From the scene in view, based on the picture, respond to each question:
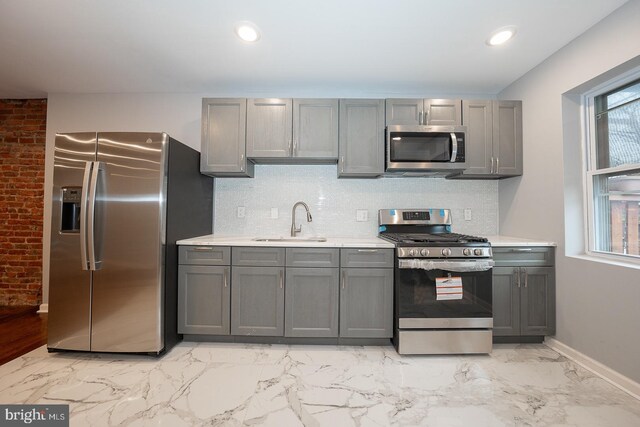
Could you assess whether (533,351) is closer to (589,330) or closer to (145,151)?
(589,330)

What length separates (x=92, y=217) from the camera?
201 centimetres

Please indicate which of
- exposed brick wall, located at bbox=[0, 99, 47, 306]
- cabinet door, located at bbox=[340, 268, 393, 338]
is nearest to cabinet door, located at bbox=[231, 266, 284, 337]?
cabinet door, located at bbox=[340, 268, 393, 338]

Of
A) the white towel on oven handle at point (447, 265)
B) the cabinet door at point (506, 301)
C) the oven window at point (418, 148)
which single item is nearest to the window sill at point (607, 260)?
the cabinet door at point (506, 301)

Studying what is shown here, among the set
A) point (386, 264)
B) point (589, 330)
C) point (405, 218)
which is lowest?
point (589, 330)

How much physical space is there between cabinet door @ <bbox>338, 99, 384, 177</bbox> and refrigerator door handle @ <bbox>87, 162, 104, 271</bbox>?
6.45 ft

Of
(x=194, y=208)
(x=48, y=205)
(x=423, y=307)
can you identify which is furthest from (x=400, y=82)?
(x=48, y=205)

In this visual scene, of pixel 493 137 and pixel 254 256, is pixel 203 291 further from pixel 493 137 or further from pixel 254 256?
pixel 493 137

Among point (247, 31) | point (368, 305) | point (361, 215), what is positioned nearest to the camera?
point (247, 31)

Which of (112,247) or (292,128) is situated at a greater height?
(292,128)

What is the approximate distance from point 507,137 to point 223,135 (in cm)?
276

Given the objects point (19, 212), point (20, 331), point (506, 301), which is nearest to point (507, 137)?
point (506, 301)

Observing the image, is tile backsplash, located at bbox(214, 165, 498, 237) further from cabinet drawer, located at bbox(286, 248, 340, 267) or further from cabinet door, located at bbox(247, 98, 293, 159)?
cabinet drawer, located at bbox(286, 248, 340, 267)

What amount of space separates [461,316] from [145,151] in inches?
110

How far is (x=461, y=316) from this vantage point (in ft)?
7.11
